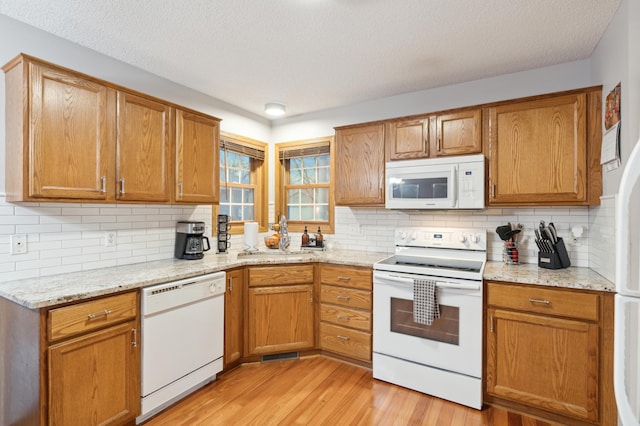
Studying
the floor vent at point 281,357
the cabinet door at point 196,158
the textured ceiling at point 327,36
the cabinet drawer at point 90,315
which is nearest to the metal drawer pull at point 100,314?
the cabinet drawer at point 90,315

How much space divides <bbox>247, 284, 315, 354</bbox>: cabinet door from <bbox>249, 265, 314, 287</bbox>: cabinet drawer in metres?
0.05

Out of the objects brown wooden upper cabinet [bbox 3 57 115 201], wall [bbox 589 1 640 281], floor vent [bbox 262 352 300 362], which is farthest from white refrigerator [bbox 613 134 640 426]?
brown wooden upper cabinet [bbox 3 57 115 201]

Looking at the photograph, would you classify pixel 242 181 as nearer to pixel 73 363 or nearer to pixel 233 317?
pixel 233 317

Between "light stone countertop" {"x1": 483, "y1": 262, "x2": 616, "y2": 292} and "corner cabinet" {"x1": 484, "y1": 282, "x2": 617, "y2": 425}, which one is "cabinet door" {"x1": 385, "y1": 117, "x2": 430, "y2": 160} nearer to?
"light stone countertop" {"x1": 483, "y1": 262, "x2": 616, "y2": 292}

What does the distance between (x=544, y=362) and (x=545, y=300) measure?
15.5 inches

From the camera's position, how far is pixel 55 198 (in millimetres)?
1882

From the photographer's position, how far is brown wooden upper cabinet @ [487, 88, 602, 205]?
2176 millimetres

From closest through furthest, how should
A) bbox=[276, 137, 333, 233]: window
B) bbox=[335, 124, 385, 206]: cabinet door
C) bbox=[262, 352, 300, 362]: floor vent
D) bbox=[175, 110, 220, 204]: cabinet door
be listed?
bbox=[175, 110, 220, 204]: cabinet door < bbox=[262, 352, 300, 362]: floor vent < bbox=[335, 124, 385, 206]: cabinet door < bbox=[276, 137, 333, 233]: window

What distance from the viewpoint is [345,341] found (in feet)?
9.11

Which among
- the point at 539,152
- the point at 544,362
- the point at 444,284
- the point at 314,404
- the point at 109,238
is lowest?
the point at 314,404

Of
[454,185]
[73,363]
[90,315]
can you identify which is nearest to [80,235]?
[90,315]

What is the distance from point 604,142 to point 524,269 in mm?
963

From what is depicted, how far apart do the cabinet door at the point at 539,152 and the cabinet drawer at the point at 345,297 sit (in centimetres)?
124

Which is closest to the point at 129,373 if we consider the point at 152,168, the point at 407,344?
the point at 152,168
